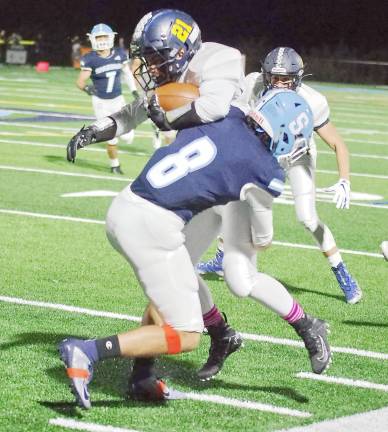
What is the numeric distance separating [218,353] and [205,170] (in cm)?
111

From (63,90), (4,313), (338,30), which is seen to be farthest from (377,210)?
(338,30)

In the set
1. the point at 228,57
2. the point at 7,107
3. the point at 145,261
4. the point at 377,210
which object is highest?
the point at 228,57

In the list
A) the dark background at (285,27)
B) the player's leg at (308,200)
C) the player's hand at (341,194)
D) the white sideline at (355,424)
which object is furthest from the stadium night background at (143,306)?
the dark background at (285,27)

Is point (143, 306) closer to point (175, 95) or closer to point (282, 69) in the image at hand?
point (282, 69)

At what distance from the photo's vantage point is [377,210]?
11898 millimetres

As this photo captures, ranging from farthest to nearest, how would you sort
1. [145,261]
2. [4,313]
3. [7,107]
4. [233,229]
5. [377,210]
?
[7,107]
[377,210]
[4,313]
[233,229]
[145,261]

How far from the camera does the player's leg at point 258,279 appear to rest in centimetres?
521

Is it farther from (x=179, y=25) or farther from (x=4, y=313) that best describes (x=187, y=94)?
(x=4, y=313)

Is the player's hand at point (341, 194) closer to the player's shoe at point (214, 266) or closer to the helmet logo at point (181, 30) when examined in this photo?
the player's shoe at point (214, 266)

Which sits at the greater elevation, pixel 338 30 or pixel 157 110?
pixel 157 110

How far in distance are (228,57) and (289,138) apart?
1.41ft

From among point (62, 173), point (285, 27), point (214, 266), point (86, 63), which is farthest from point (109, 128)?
point (285, 27)

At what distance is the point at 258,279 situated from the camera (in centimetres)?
533

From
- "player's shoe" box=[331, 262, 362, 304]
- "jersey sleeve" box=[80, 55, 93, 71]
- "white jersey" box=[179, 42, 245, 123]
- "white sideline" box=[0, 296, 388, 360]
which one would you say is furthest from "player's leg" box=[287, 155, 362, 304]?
"jersey sleeve" box=[80, 55, 93, 71]
